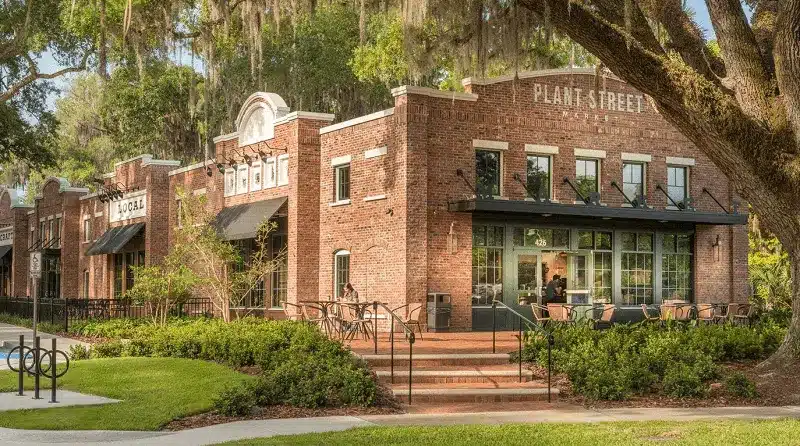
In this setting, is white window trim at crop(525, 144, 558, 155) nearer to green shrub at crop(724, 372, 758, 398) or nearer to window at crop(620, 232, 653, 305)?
window at crop(620, 232, 653, 305)

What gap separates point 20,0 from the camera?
3412cm

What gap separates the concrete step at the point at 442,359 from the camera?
16875 mm

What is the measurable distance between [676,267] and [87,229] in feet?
87.9

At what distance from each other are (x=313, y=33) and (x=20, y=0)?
44.8ft

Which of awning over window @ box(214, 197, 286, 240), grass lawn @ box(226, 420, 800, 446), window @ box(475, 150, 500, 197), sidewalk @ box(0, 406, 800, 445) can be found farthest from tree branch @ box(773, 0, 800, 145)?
awning over window @ box(214, 197, 286, 240)

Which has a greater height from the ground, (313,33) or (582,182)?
(313,33)

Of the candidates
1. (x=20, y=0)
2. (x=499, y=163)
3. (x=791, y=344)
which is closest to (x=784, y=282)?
(x=499, y=163)

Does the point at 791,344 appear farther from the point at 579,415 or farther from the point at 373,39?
the point at 373,39

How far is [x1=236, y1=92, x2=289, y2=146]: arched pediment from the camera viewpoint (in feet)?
98.0

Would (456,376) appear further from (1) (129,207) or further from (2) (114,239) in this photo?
(1) (129,207)

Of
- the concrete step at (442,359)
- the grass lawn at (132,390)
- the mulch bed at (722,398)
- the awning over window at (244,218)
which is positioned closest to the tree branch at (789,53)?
the mulch bed at (722,398)

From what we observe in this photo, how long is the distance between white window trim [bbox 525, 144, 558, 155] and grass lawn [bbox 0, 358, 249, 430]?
36.4 feet

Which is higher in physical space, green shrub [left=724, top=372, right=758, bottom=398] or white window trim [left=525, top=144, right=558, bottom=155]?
white window trim [left=525, top=144, right=558, bottom=155]

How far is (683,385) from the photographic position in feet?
50.7
